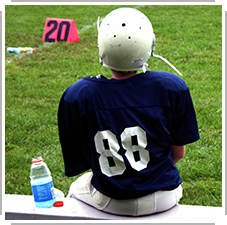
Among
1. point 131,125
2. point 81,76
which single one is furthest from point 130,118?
point 81,76

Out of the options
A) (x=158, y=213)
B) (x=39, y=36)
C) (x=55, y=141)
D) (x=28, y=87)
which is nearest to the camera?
(x=158, y=213)

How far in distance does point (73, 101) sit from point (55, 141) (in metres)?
2.71

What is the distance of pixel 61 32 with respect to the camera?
31.8 ft

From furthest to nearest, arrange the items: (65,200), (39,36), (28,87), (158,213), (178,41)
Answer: (39,36) → (178,41) → (28,87) → (65,200) → (158,213)

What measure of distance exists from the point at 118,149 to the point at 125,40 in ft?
2.20

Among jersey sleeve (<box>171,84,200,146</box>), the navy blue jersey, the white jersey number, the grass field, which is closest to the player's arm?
jersey sleeve (<box>171,84,200,146</box>)

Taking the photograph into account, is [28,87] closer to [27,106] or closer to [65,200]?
[27,106]

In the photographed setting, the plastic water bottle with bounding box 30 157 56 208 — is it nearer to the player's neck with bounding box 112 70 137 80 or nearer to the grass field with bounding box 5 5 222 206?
the player's neck with bounding box 112 70 137 80

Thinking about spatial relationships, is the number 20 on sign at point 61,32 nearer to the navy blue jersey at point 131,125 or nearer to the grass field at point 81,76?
the grass field at point 81,76

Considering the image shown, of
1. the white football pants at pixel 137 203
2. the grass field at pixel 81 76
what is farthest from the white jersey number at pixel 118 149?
the grass field at pixel 81 76

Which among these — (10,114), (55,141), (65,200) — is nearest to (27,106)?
(10,114)

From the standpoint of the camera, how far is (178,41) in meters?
8.93

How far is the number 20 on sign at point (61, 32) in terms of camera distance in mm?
9516

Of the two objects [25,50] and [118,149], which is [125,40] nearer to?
[118,149]
